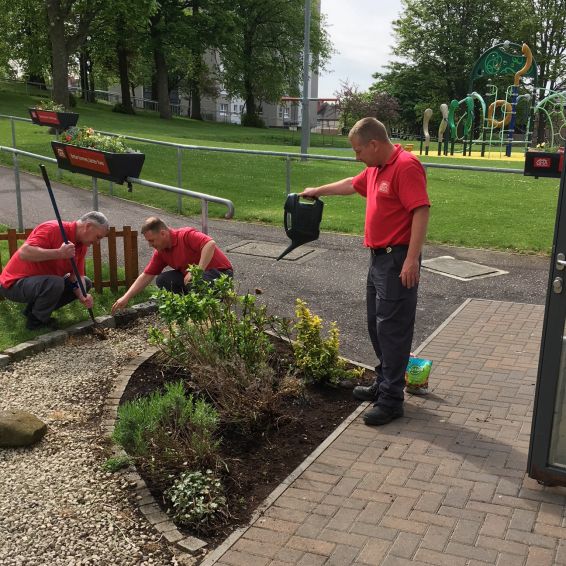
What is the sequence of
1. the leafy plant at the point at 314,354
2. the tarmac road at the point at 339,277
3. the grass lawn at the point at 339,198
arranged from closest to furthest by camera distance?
the leafy plant at the point at 314,354 → the tarmac road at the point at 339,277 → the grass lawn at the point at 339,198

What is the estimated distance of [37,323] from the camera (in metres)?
6.32

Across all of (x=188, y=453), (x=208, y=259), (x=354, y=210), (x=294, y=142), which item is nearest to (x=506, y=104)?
(x=294, y=142)

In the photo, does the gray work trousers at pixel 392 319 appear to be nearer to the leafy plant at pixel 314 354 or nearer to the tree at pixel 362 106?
the leafy plant at pixel 314 354

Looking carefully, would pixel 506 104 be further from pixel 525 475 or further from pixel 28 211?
pixel 525 475

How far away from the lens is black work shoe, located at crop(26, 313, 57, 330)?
630 centimetres

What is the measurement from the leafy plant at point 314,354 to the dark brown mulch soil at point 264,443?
0.11 metres

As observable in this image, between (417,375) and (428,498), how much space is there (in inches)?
57.1

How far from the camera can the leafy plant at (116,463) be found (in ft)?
Result: 13.1

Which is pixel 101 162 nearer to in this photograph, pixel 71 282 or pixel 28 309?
pixel 71 282

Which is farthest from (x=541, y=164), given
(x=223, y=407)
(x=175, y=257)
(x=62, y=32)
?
(x=62, y=32)

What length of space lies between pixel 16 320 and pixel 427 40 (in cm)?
5711

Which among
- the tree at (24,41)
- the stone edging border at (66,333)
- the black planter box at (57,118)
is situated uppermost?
the tree at (24,41)

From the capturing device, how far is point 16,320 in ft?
21.3

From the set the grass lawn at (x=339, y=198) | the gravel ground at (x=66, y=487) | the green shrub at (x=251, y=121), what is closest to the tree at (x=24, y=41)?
the grass lawn at (x=339, y=198)
